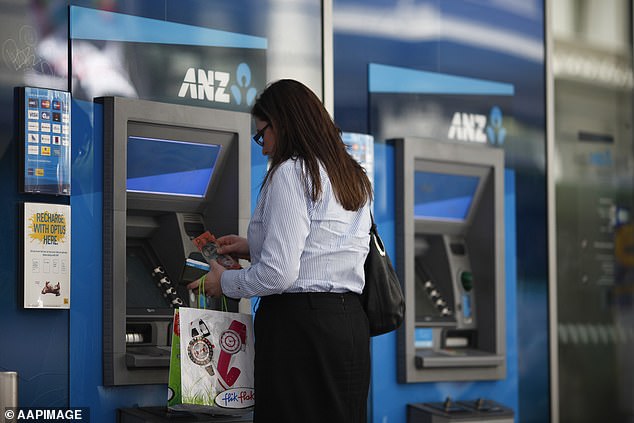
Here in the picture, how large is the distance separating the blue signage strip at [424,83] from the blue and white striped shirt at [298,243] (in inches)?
71.3

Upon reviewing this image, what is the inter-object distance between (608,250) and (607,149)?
0.58m

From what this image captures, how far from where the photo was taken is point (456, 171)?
5.05 metres

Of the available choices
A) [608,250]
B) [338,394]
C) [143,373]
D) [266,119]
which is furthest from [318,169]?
[608,250]

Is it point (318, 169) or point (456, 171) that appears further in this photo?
point (456, 171)

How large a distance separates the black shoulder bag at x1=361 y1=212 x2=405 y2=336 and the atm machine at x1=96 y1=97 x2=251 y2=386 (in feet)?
2.58

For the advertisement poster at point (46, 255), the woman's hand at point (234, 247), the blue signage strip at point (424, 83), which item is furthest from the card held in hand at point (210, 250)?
the blue signage strip at point (424, 83)

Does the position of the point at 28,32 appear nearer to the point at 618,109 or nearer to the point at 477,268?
the point at 477,268

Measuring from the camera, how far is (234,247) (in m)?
3.44

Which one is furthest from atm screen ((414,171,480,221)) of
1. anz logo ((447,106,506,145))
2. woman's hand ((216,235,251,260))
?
woman's hand ((216,235,251,260))

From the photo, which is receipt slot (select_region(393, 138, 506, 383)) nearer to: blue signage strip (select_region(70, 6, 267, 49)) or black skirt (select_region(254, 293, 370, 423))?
blue signage strip (select_region(70, 6, 267, 49))

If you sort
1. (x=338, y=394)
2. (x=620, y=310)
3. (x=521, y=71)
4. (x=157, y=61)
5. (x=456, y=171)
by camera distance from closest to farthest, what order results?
(x=338, y=394)
(x=157, y=61)
(x=456, y=171)
(x=521, y=71)
(x=620, y=310)

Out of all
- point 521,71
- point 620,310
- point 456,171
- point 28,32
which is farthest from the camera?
point 620,310

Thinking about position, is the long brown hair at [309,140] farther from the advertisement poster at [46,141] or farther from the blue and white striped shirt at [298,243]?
the advertisement poster at [46,141]

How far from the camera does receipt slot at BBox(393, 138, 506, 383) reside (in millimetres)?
4805
